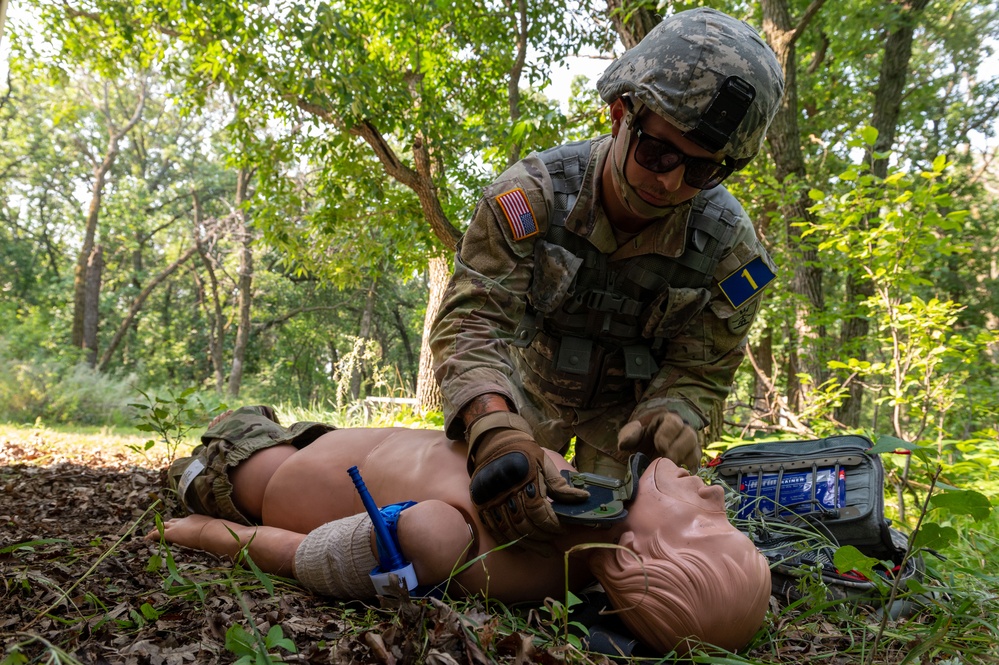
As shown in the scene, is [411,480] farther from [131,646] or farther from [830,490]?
[830,490]

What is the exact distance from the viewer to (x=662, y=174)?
217cm

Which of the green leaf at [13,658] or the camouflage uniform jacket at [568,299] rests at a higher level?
the camouflage uniform jacket at [568,299]

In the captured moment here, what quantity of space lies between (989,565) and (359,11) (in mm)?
8057

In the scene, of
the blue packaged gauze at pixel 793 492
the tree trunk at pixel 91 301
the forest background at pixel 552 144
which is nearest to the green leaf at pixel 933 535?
the forest background at pixel 552 144

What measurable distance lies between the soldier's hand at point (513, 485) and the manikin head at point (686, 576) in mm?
190

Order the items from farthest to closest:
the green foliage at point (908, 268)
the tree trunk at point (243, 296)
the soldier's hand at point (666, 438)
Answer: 1. the tree trunk at point (243, 296)
2. the green foliage at point (908, 268)
3. the soldier's hand at point (666, 438)

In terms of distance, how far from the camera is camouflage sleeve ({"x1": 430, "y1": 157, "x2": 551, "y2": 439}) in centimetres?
210

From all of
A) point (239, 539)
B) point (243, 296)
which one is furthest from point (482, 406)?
point (243, 296)

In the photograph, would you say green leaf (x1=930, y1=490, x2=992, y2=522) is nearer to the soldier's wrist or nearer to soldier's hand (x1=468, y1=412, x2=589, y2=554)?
soldier's hand (x1=468, y1=412, x2=589, y2=554)

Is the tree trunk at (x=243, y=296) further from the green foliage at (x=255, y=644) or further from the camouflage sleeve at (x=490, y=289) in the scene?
the green foliage at (x=255, y=644)

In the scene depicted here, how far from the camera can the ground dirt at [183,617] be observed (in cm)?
132

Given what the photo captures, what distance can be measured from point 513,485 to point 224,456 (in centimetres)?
134

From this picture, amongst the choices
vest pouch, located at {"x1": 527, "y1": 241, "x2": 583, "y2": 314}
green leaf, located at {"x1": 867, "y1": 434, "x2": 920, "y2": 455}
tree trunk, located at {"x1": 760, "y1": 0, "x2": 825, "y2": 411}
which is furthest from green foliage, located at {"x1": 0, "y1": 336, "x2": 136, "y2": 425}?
green leaf, located at {"x1": 867, "y1": 434, "x2": 920, "y2": 455}

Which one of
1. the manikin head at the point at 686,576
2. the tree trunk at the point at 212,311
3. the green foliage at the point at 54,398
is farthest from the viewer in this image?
the tree trunk at the point at 212,311
